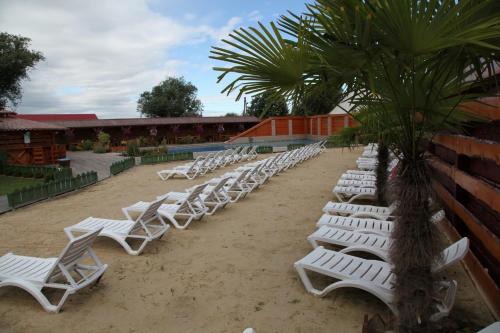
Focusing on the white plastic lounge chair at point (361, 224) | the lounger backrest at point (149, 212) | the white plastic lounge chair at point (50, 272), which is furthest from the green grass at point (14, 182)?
the white plastic lounge chair at point (361, 224)

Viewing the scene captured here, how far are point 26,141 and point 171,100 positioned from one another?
36.2 metres

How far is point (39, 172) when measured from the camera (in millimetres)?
13500

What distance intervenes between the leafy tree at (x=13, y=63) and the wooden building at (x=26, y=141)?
3.69 ft

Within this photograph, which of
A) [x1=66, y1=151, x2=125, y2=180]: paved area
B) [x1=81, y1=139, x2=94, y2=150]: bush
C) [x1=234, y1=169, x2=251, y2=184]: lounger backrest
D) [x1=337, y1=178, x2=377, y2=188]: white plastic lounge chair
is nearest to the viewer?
[x1=337, y1=178, x2=377, y2=188]: white plastic lounge chair

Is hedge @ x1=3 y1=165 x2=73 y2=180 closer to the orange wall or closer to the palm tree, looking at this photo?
the palm tree

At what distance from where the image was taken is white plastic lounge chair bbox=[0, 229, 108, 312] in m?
3.33

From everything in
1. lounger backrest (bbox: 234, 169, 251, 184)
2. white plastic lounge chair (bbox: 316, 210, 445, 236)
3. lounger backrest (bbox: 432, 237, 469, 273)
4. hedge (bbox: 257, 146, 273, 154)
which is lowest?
hedge (bbox: 257, 146, 273, 154)

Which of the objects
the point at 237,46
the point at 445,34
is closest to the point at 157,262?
the point at 237,46

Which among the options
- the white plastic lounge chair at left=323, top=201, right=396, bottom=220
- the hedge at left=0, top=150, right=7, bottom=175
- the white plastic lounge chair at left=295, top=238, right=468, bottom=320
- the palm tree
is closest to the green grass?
the hedge at left=0, top=150, right=7, bottom=175

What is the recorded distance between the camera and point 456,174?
4211mm

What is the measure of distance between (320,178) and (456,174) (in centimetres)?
653

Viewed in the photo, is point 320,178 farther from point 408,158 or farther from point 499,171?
point 408,158

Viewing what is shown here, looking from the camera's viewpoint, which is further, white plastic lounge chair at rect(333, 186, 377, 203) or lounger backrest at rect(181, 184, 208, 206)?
white plastic lounge chair at rect(333, 186, 377, 203)

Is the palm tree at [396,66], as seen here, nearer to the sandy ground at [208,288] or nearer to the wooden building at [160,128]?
the sandy ground at [208,288]
